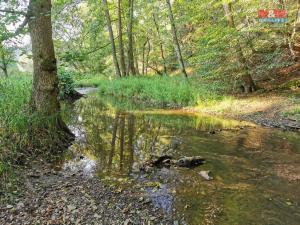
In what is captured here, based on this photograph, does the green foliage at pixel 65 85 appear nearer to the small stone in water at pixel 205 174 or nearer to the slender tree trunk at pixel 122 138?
the slender tree trunk at pixel 122 138

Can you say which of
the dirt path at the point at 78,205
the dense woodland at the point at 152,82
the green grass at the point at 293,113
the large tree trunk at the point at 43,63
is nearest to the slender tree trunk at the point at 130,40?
the dense woodland at the point at 152,82

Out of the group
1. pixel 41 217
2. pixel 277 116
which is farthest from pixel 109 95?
pixel 41 217

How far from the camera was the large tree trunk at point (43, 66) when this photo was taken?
6.17m

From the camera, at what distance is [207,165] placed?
5.35 m

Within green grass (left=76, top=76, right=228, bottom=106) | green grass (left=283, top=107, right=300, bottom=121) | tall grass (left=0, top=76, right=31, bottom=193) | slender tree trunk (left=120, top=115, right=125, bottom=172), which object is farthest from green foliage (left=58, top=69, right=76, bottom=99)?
green grass (left=283, top=107, right=300, bottom=121)

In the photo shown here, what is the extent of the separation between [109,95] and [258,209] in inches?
652

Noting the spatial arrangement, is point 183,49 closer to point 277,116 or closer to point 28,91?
point 277,116

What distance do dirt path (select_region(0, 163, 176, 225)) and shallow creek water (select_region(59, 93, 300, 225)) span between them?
0.23 m

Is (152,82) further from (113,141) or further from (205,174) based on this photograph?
(205,174)

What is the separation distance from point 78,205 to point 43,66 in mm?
3329

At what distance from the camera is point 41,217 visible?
3.64 meters

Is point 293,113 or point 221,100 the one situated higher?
point 221,100

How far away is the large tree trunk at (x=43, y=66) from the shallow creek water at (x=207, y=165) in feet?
3.33

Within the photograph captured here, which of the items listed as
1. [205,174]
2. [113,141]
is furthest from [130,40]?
[205,174]
